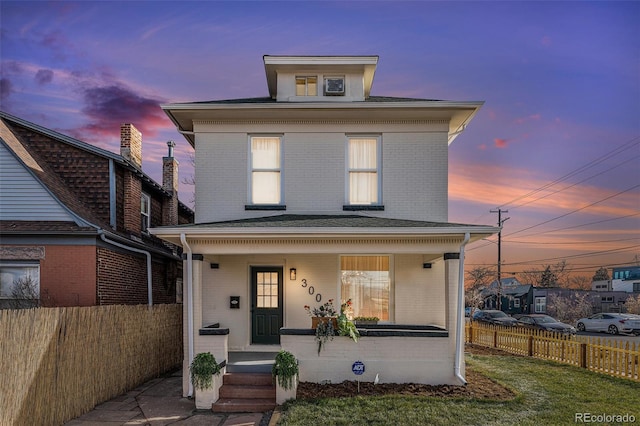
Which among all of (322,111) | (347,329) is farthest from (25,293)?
(322,111)

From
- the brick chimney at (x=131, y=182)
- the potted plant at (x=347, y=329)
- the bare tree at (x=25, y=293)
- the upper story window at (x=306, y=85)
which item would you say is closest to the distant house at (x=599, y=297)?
the upper story window at (x=306, y=85)

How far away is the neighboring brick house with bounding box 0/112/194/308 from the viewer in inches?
421

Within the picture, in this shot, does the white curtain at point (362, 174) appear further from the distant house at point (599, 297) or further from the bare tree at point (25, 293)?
the distant house at point (599, 297)

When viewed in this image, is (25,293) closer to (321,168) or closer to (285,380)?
(285,380)

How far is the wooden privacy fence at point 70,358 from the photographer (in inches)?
251

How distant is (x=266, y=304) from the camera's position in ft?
37.4

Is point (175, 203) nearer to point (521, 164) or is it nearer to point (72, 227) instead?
point (72, 227)

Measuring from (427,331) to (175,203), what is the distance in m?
12.8

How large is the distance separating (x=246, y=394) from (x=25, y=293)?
20.7 feet

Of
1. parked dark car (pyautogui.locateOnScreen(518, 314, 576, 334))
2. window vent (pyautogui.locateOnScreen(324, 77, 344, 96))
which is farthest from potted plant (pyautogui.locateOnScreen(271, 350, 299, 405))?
parked dark car (pyautogui.locateOnScreen(518, 314, 576, 334))

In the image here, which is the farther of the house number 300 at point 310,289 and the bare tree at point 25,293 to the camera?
the house number 300 at point 310,289

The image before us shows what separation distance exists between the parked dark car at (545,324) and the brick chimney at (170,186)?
72.9 ft

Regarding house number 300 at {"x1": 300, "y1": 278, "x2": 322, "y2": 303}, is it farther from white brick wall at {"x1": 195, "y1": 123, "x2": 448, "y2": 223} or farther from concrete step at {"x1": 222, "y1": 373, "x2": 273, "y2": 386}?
concrete step at {"x1": 222, "y1": 373, "x2": 273, "y2": 386}

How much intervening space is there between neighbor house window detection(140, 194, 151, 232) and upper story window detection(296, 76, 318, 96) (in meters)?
7.10
